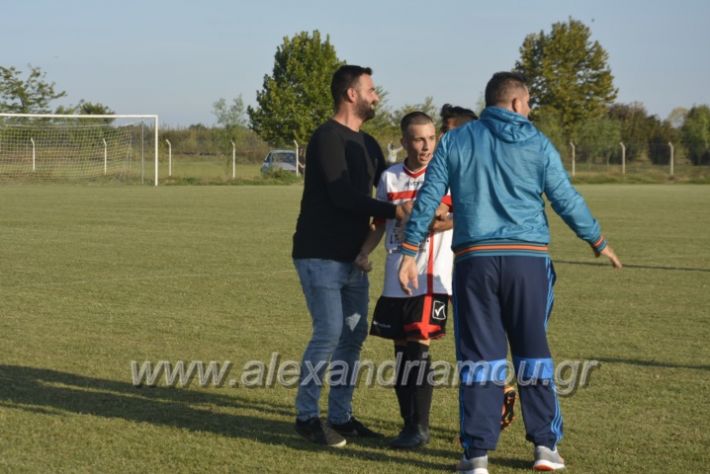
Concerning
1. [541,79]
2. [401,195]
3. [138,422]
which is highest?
[541,79]

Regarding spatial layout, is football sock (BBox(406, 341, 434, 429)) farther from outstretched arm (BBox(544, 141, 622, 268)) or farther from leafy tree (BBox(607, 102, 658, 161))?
leafy tree (BBox(607, 102, 658, 161))

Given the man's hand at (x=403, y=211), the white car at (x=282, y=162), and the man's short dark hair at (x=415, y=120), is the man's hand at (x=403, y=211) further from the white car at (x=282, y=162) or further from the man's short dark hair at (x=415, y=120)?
the white car at (x=282, y=162)

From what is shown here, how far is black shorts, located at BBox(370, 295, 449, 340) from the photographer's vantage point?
5.99 meters

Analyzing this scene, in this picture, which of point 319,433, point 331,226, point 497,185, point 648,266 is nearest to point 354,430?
point 319,433

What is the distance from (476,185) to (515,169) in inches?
7.9

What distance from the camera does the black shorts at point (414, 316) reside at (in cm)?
599

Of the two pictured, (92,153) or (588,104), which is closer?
(92,153)

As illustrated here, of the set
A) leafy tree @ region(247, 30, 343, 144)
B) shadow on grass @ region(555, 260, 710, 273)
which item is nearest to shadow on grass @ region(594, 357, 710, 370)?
shadow on grass @ region(555, 260, 710, 273)

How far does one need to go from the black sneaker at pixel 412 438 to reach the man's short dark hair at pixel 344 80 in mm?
1805

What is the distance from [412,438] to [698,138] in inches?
2755

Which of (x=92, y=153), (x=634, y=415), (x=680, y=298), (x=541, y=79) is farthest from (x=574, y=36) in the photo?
(x=634, y=415)

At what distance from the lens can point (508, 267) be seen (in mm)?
5242

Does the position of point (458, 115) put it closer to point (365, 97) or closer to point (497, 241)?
point (365, 97)

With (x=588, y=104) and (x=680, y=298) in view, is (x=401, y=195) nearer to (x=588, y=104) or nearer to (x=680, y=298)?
(x=680, y=298)
